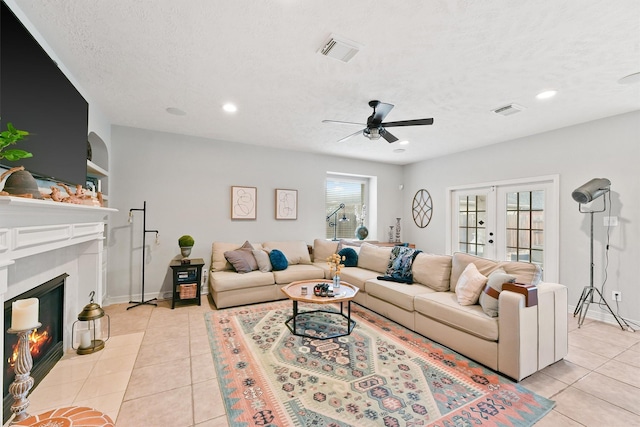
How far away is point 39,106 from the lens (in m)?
1.81

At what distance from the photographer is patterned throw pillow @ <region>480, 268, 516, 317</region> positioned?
2.37 meters

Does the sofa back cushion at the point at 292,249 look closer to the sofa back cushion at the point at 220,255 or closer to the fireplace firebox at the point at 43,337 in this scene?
the sofa back cushion at the point at 220,255

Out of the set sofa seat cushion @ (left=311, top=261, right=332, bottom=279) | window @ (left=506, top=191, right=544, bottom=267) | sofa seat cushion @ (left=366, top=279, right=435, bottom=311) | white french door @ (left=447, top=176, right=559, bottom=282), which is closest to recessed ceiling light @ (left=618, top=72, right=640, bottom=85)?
white french door @ (left=447, top=176, right=559, bottom=282)

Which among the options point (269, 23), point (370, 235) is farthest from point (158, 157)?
point (370, 235)

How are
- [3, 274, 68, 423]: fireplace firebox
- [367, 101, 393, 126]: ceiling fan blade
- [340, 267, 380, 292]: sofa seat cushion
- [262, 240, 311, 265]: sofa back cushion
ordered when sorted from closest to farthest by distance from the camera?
[3, 274, 68, 423]: fireplace firebox → [367, 101, 393, 126]: ceiling fan blade → [340, 267, 380, 292]: sofa seat cushion → [262, 240, 311, 265]: sofa back cushion

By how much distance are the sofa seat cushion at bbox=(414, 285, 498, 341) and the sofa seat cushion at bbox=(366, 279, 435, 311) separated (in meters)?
0.10

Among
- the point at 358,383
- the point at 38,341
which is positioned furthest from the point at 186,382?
the point at 358,383

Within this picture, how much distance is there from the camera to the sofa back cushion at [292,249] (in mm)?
4816

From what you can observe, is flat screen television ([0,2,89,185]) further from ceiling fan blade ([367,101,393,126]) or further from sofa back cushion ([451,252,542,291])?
sofa back cushion ([451,252,542,291])

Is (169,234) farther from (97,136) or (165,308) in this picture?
(97,136)

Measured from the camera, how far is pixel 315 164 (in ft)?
18.2

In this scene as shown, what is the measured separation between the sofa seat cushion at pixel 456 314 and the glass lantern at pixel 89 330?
314 cm

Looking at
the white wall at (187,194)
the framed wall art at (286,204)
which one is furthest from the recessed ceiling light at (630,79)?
the framed wall art at (286,204)

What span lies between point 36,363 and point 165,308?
5.78 feet
